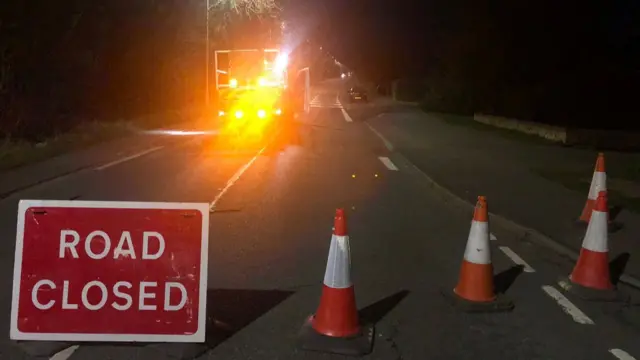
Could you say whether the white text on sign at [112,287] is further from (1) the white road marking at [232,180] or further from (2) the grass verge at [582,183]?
(2) the grass verge at [582,183]

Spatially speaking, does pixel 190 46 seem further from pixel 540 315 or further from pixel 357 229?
pixel 540 315

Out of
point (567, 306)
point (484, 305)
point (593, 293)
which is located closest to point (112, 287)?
point (484, 305)

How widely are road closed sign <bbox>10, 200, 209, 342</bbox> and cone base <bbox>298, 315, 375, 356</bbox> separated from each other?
835 millimetres

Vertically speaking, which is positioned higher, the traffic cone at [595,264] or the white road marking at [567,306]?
the traffic cone at [595,264]

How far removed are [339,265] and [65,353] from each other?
6.65 feet

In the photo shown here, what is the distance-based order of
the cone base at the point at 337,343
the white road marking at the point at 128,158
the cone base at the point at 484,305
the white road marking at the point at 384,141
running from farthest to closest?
1. the white road marking at the point at 384,141
2. the white road marking at the point at 128,158
3. the cone base at the point at 484,305
4. the cone base at the point at 337,343

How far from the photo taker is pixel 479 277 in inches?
262

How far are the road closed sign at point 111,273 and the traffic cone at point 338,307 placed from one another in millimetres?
966

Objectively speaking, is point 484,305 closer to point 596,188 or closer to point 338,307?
point 338,307

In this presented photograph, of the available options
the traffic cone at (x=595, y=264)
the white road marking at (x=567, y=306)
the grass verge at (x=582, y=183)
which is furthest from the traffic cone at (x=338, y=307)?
the grass verge at (x=582, y=183)

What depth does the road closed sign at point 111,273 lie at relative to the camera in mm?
5027

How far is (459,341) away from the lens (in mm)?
5770

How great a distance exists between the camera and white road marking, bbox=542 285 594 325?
636cm

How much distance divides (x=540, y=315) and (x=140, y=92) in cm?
3288
